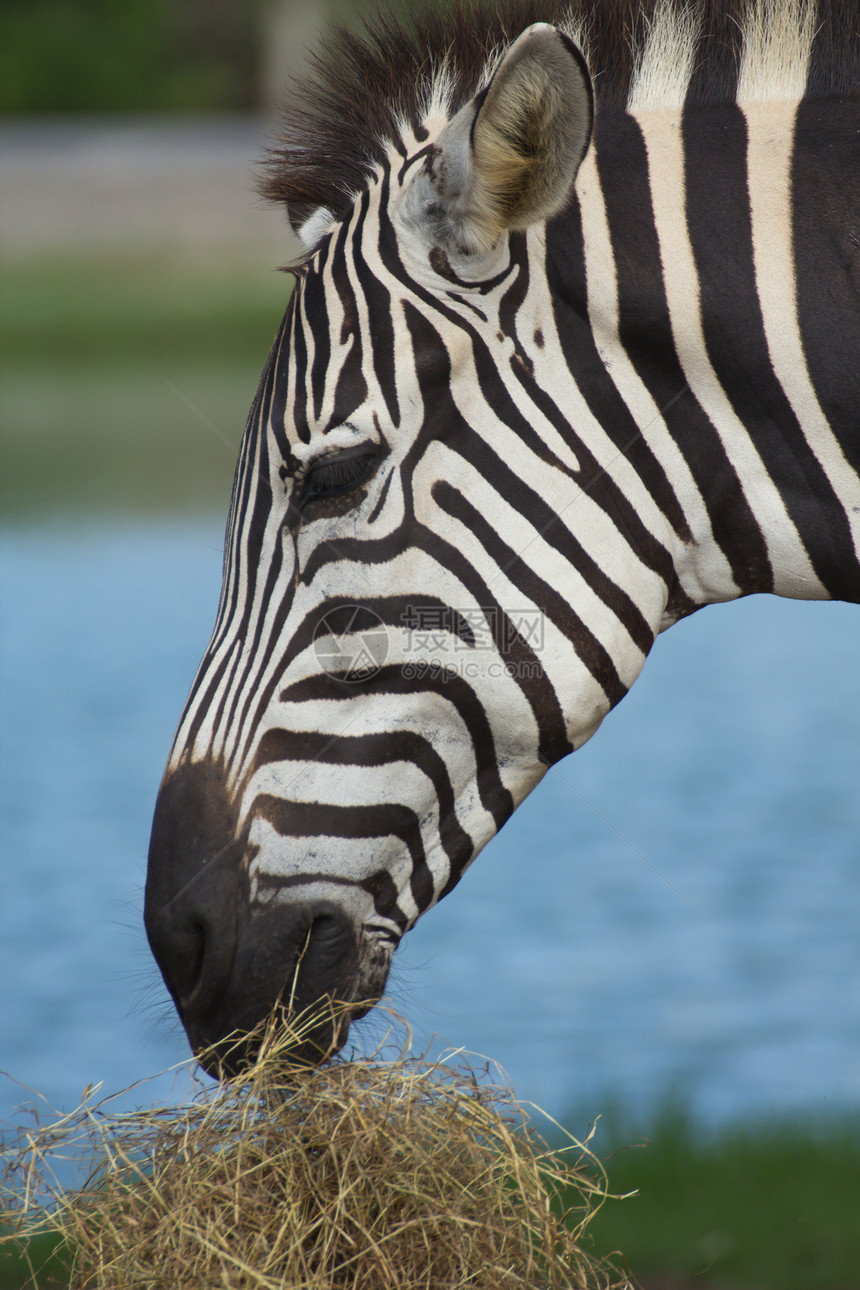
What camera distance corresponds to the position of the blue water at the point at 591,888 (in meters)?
5.82

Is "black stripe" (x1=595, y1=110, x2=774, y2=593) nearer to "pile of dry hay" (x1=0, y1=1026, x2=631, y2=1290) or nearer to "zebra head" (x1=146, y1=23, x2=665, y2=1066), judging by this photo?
"zebra head" (x1=146, y1=23, x2=665, y2=1066)

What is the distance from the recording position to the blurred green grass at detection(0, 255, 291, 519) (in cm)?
1973

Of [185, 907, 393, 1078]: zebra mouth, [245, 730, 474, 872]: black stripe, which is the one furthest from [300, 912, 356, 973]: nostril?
[245, 730, 474, 872]: black stripe

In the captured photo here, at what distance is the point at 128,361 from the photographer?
24.1 metres

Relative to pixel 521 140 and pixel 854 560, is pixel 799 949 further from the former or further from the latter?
pixel 521 140

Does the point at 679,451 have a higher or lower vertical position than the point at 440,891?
higher

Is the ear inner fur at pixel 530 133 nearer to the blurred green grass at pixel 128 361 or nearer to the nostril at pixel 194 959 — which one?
the nostril at pixel 194 959

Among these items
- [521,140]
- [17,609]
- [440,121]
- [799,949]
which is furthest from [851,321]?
[17,609]

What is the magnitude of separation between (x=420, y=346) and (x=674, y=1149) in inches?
130

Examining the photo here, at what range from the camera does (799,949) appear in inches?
273
